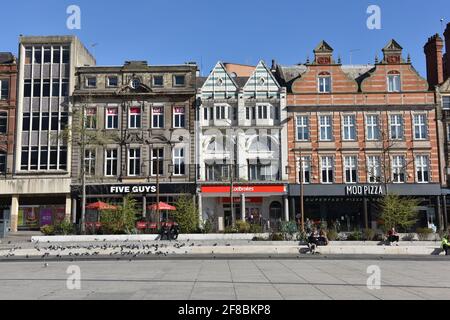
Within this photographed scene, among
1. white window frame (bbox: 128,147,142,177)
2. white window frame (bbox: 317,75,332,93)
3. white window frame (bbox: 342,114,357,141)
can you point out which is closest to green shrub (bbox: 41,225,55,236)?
white window frame (bbox: 128,147,142,177)

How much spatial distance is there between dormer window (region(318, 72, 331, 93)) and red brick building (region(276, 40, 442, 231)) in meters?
0.09

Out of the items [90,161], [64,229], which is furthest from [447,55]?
[64,229]

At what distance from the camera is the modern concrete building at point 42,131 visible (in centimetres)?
4362

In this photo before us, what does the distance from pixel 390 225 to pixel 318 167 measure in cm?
1362

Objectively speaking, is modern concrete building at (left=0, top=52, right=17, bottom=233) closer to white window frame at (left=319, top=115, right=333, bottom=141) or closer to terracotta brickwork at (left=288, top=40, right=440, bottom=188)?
terracotta brickwork at (left=288, top=40, right=440, bottom=188)

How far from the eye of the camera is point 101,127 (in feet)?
148

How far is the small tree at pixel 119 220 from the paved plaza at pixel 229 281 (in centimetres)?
1235

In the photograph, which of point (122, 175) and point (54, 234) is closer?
point (54, 234)

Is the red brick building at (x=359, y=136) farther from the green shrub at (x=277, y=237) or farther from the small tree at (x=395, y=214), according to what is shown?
the green shrub at (x=277, y=237)

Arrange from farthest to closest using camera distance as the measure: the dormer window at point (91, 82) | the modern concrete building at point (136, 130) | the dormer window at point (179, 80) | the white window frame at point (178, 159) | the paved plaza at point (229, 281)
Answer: the dormer window at point (179, 80), the dormer window at point (91, 82), the white window frame at point (178, 159), the modern concrete building at point (136, 130), the paved plaza at point (229, 281)

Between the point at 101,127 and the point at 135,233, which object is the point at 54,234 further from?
the point at 101,127

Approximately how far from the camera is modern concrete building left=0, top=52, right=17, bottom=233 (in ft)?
145

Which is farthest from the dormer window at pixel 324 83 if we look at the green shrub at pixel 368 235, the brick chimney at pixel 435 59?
the green shrub at pixel 368 235
